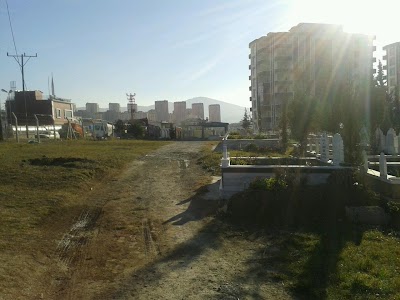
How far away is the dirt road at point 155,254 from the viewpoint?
4668 mm

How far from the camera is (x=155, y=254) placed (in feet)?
19.2

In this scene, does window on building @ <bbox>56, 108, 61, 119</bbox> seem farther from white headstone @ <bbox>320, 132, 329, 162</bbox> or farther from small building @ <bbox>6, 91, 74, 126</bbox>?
white headstone @ <bbox>320, 132, 329, 162</bbox>

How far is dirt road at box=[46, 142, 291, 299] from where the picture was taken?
15.3 ft

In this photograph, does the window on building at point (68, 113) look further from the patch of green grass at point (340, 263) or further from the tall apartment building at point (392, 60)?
the patch of green grass at point (340, 263)

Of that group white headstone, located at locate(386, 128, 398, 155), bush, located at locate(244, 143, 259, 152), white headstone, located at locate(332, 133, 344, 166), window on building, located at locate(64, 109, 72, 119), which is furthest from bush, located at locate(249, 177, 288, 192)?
window on building, located at locate(64, 109, 72, 119)

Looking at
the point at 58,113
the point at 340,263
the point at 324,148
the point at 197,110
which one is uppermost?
the point at 197,110

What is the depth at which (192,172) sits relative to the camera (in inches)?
540

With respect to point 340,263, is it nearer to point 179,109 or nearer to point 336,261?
point 336,261

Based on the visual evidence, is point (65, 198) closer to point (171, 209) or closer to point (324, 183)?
point (171, 209)

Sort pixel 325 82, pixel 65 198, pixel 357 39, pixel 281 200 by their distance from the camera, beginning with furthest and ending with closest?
1. pixel 357 39
2. pixel 325 82
3. pixel 65 198
4. pixel 281 200

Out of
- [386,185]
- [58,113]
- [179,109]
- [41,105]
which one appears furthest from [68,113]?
[179,109]

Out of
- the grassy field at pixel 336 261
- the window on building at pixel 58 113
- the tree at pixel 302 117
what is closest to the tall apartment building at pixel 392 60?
the window on building at pixel 58 113

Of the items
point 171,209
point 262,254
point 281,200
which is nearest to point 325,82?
point 281,200

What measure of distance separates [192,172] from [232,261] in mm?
8124
